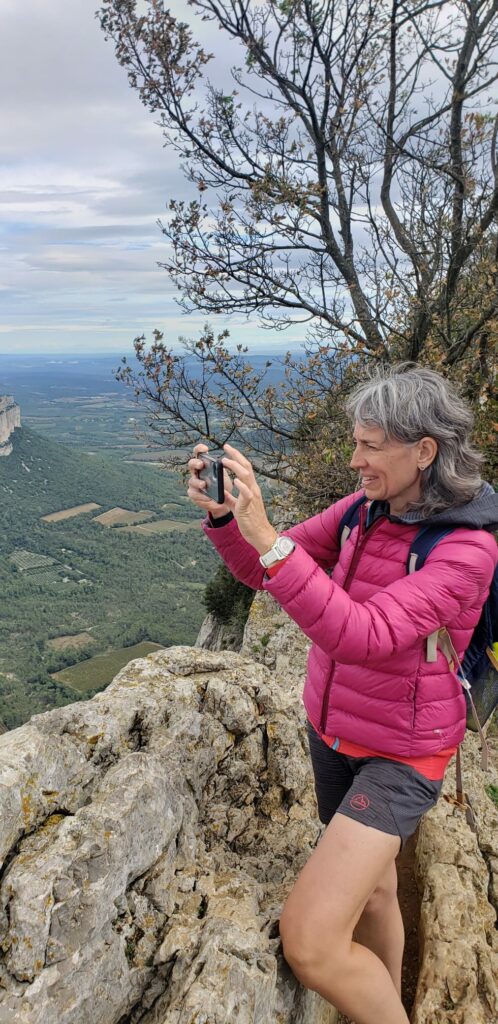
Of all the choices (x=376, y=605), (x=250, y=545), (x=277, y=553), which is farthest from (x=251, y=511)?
(x=250, y=545)

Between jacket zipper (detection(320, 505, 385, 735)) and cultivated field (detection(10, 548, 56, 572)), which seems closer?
jacket zipper (detection(320, 505, 385, 735))

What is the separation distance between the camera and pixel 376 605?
3.04 meters

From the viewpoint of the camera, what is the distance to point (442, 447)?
3324 mm

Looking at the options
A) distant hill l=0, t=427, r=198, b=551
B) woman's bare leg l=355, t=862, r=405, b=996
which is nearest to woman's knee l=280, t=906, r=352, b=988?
woman's bare leg l=355, t=862, r=405, b=996

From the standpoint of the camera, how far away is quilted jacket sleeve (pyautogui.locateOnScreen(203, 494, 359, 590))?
155 inches

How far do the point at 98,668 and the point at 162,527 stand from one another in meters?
50.3

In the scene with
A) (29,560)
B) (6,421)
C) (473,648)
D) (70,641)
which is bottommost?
(29,560)

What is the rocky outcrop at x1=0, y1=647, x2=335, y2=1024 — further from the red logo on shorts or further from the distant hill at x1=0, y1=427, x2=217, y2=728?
the distant hill at x1=0, y1=427, x2=217, y2=728

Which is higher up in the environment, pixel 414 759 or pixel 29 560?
pixel 414 759

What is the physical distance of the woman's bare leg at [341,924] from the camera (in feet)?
9.89

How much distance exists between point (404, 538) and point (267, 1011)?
2413 mm

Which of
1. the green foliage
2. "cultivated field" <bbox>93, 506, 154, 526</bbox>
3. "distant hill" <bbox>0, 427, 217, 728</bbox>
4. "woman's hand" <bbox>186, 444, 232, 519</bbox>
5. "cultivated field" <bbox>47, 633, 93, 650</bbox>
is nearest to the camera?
"woman's hand" <bbox>186, 444, 232, 519</bbox>

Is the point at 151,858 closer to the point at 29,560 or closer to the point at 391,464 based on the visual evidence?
the point at 391,464

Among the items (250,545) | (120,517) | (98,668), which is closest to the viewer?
(250,545)
